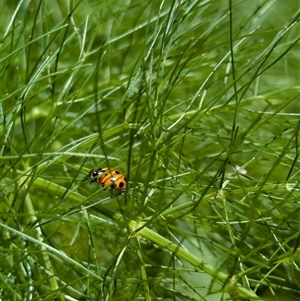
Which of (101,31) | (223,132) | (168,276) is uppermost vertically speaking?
(101,31)

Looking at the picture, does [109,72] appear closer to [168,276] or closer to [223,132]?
[223,132]

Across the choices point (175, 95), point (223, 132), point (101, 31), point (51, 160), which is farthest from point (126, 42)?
point (51, 160)

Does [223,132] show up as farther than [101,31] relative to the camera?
No
